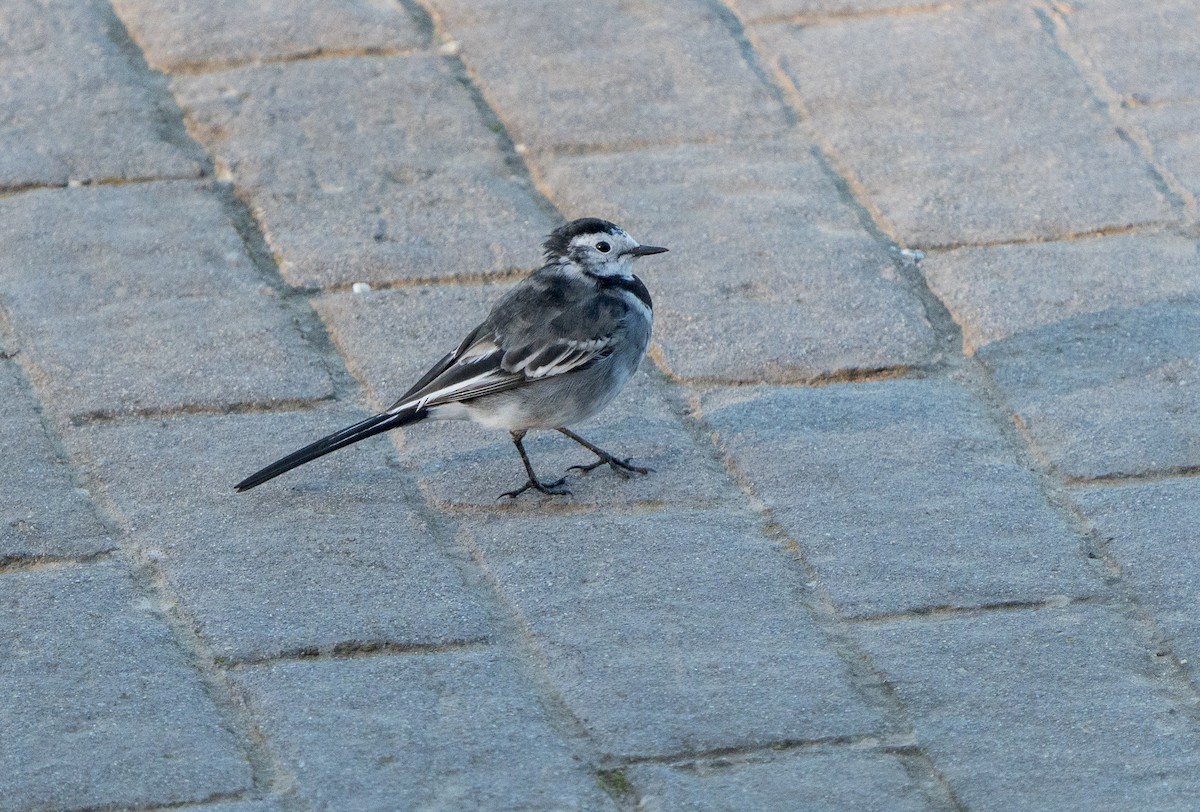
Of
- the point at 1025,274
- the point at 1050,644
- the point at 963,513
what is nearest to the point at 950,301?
the point at 1025,274

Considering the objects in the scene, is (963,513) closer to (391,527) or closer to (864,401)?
(864,401)

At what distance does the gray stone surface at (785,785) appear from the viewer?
379 cm

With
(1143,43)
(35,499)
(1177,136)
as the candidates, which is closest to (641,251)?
(35,499)

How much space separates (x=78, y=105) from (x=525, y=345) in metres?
2.75

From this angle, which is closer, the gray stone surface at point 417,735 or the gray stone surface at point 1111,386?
the gray stone surface at point 417,735

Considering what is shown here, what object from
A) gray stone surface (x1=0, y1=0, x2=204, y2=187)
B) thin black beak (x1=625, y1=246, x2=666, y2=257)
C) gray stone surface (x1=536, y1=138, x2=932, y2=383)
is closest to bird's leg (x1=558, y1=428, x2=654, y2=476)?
gray stone surface (x1=536, y1=138, x2=932, y2=383)

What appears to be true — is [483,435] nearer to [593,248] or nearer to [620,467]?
[620,467]

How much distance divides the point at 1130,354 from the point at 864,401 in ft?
3.13

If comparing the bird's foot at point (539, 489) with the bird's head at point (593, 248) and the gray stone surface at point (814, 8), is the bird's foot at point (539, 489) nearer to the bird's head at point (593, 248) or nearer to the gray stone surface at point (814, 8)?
the bird's head at point (593, 248)

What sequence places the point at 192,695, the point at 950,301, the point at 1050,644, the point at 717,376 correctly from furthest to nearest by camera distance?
the point at 950,301
the point at 717,376
the point at 1050,644
the point at 192,695

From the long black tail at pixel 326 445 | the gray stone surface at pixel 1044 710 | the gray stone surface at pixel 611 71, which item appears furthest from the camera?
the gray stone surface at pixel 611 71

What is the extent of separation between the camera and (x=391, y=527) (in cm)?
487

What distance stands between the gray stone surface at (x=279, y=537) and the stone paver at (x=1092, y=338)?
1.96 m

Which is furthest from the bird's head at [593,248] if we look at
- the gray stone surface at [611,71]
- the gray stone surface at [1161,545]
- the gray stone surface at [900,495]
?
the gray stone surface at [1161,545]
